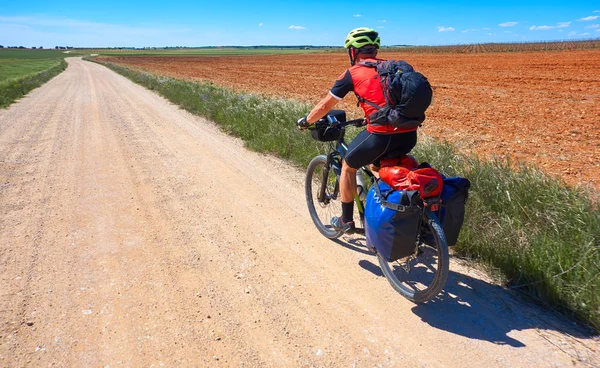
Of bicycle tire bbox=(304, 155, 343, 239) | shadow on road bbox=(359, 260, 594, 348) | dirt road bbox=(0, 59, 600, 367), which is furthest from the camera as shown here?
bicycle tire bbox=(304, 155, 343, 239)

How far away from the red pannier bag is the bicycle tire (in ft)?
4.06

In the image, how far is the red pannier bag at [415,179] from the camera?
2799 mm

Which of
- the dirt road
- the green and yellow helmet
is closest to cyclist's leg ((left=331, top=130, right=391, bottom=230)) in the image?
the dirt road

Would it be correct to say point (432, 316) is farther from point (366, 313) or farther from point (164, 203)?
point (164, 203)

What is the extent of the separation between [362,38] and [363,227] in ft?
6.07

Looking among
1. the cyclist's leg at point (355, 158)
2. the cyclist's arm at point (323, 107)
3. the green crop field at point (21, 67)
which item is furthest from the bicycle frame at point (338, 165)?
the green crop field at point (21, 67)

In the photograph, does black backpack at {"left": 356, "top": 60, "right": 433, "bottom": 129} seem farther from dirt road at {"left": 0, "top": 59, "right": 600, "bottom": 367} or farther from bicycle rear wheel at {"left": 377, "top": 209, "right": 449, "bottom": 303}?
dirt road at {"left": 0, "top": 59, "right": 600, "bottom": 367}

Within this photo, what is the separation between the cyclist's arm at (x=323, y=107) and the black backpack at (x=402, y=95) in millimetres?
454

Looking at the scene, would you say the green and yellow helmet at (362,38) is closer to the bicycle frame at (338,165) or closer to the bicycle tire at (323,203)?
the bicycle frame at (338,165)

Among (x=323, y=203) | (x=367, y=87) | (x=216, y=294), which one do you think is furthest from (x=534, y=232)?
(x=216, y=294)

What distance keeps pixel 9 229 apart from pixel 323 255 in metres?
3.59

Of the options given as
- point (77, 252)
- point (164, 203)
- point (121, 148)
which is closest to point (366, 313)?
point (77, 252)

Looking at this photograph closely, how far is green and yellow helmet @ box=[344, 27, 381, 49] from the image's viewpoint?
336cm

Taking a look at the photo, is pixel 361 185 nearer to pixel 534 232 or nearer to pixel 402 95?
pixel 402 95
